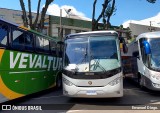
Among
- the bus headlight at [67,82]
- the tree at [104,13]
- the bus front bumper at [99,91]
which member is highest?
the tree at [104,13]

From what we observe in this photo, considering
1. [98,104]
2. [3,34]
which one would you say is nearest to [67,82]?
[98,104]

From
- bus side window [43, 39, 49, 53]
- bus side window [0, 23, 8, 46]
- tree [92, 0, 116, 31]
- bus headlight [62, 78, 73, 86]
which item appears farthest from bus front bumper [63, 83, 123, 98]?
tree [92, 0, 116, 31]

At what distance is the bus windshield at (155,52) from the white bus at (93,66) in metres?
2.45

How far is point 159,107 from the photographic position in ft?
39.6

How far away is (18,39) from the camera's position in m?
13.0

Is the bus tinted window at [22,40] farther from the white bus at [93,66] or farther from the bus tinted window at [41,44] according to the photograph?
the white bus at [93,66]

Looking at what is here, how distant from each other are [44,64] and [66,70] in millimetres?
3013

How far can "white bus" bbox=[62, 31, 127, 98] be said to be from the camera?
1266 cm

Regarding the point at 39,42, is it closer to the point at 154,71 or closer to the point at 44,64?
the point at 44,64

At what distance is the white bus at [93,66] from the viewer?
41.5 ft

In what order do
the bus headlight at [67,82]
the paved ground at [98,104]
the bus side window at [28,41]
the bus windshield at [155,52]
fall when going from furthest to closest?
1. the bus windshield at [155,52]
2. the bus side window at [28,41]
3. the bus headlight at [67,82]
4. the paved ground at [98,104]

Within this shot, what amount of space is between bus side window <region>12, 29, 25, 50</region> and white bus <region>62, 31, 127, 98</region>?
194 centimetres

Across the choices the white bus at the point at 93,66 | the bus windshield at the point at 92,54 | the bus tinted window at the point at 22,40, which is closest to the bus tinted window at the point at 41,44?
the bus tinted window at the point at 22,40

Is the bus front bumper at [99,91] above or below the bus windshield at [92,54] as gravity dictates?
below
